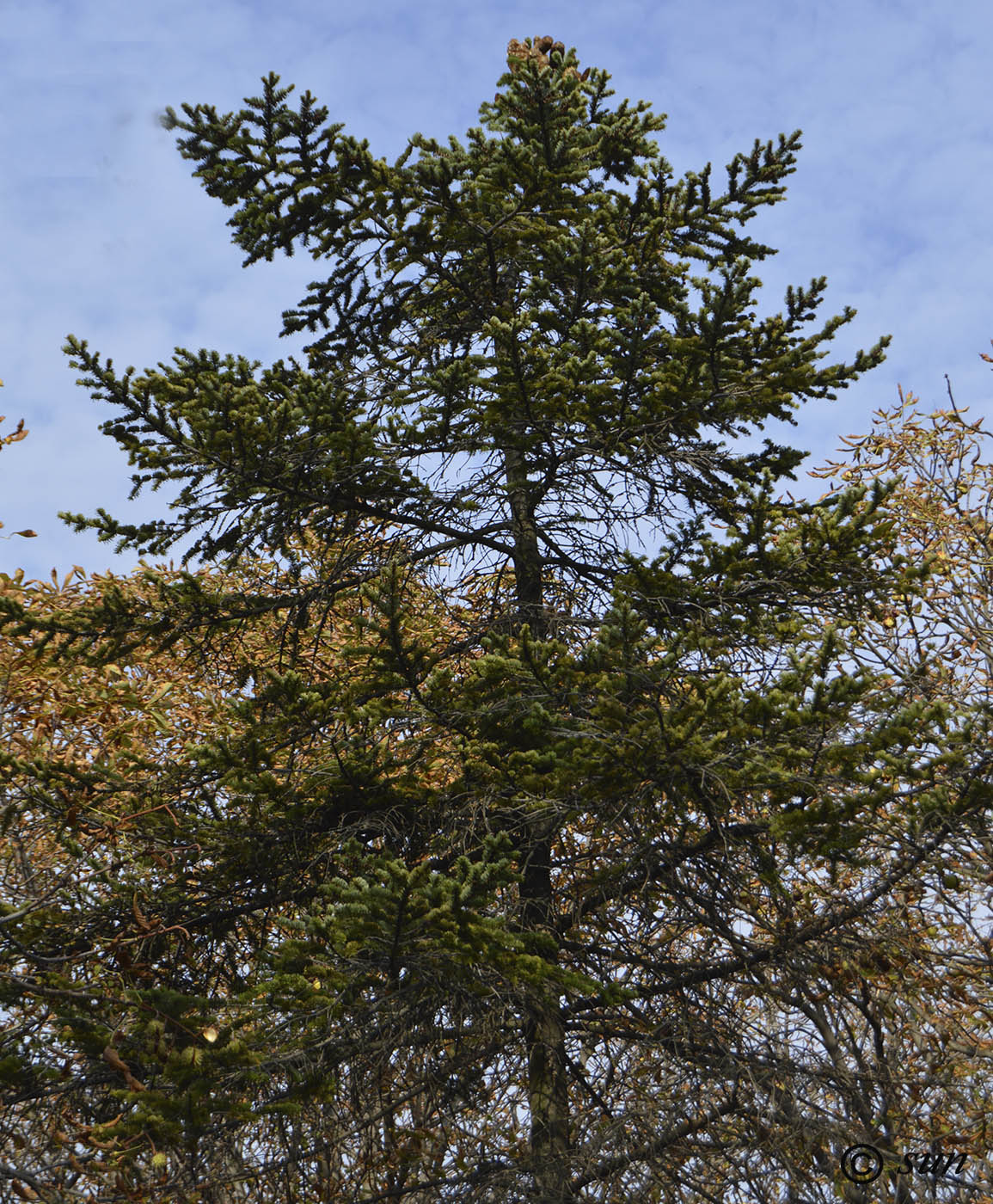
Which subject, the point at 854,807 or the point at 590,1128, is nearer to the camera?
the point at 854,807

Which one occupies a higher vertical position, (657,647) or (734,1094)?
(657,647)

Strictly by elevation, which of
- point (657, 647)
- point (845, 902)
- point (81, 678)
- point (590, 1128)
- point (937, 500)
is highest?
point (937, 500)

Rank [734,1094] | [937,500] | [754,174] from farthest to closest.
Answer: [937,500]
[754,174]
[734,1094]

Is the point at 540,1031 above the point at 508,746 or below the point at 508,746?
below

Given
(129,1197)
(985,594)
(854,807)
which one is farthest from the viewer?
(985,594)

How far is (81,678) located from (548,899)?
5.89 meters

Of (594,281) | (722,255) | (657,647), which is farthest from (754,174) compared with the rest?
(657,647)

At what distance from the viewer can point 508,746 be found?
7.04m

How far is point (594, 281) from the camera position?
7.52 meters

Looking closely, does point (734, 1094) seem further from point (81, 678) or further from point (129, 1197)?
point (81, 678)

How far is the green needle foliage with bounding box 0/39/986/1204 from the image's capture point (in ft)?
17.9

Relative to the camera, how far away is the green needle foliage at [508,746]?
17.9 ft

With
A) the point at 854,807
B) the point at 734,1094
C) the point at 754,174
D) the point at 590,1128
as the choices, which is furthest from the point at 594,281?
the point at 590,1128

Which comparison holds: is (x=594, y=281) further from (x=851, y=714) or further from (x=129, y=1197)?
(x=129, y=1197)
